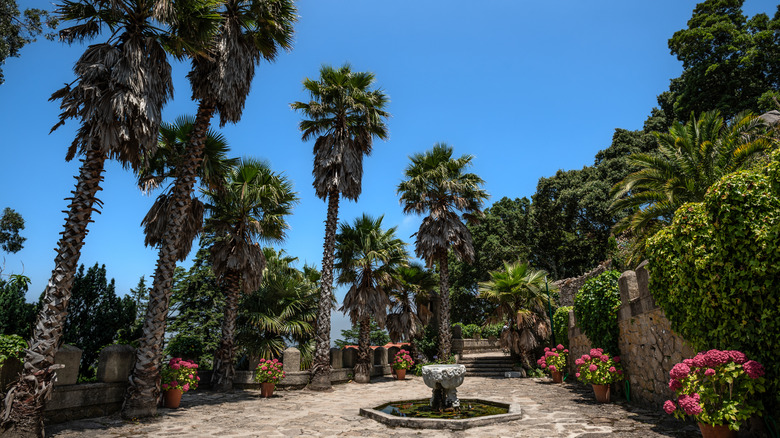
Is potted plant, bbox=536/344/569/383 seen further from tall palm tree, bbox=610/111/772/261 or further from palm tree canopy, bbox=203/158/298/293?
palm tree canopy, bbox=203/158/298/293

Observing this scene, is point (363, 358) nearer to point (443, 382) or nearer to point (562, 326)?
point (562, 326)

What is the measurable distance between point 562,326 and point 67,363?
14334 millimetres

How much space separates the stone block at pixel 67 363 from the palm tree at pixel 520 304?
13.1m

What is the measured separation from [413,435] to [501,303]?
10.7 meters

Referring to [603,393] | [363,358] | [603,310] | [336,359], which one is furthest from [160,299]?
[603,310]

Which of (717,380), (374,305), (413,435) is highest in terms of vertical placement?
(374,305)

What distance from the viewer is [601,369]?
866 centimetres

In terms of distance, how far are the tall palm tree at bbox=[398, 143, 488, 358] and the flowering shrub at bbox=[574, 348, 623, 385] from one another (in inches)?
377

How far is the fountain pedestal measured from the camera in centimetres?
831

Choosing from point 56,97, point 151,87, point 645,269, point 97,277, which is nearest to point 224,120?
point 151,87

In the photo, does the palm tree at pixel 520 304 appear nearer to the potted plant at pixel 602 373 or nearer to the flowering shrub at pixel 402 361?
the flowering shrub at pixel 402 361

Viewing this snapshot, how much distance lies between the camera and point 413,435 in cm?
630

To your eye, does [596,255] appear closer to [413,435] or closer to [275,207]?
[275,207]

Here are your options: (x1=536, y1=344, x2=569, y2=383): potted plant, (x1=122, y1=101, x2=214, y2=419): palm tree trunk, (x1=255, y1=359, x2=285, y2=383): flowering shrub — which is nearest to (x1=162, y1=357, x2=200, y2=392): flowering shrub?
(x1=122, y1=101, x2=214, y2=419): palm tree trunk
